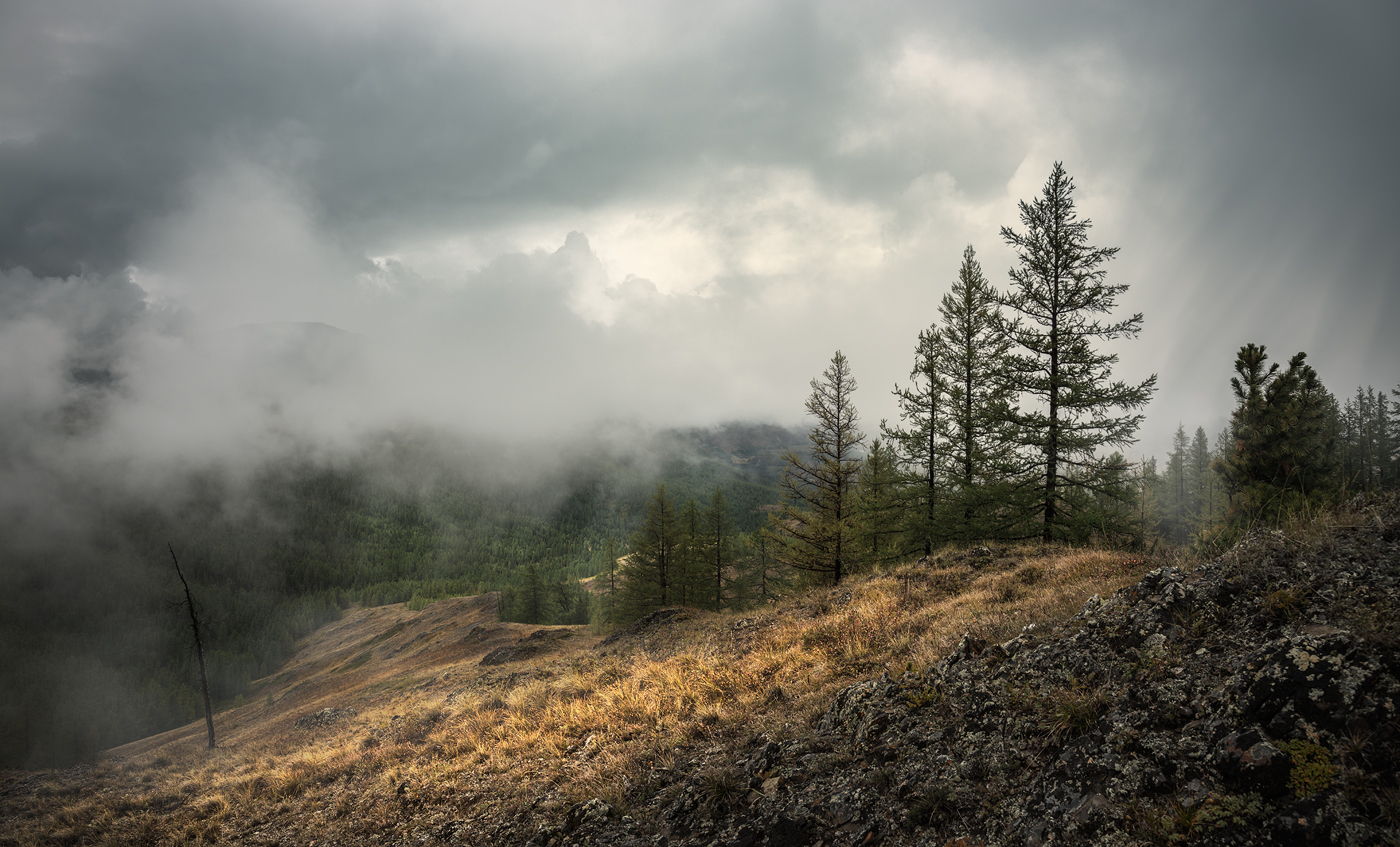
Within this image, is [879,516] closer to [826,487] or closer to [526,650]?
[826,487]

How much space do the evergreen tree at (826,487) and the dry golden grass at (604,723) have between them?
8.11 metres

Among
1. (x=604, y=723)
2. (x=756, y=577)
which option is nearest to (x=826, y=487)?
(x=604, y=723)

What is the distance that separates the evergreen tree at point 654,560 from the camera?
41.8 meters

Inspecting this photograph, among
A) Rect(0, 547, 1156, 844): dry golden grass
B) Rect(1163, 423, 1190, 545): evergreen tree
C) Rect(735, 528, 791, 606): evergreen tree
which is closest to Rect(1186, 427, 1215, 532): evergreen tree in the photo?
Rect(1163, 423, 1190, 545): evergreen tree

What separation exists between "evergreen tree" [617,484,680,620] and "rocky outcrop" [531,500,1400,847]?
3579 cm

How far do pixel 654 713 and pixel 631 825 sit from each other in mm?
2749

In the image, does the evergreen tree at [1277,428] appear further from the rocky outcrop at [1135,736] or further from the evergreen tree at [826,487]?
the rocky outcrop at [1135,736]

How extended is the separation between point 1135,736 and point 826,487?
69.8 ft

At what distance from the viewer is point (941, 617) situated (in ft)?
27.4

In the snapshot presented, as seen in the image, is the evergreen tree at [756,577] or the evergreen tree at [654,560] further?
the evergreen tree at [756,577]

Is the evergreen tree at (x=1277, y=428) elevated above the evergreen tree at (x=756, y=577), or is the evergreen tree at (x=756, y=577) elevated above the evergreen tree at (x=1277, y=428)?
the evergreen tree at (x=1277, y=428)

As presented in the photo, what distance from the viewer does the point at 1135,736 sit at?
11.4 ft

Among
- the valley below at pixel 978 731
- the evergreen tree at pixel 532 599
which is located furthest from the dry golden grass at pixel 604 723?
the evergreen tree at pixel 532 599

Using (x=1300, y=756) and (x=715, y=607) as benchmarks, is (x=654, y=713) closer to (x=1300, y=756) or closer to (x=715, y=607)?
(x=1300, y=756)
